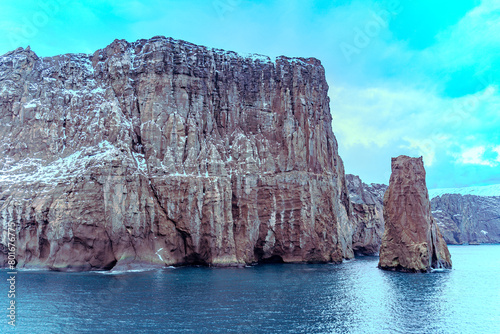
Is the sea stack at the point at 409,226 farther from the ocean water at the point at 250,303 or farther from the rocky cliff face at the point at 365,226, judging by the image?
the rocky cliff face at the point at 365,226

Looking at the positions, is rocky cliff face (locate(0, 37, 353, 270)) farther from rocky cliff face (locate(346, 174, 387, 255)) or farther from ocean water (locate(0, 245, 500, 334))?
rocky cliff face (locate(346, 174, 387, 255))

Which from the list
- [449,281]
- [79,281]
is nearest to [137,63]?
[79,281]

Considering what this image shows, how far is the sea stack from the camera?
238ft

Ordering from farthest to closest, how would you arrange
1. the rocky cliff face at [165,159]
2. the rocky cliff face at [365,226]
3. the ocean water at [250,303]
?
1. the rocky cliff face at [365,226]
2. the rocky cliff face at [165,159]
3. the ocean water at [250,303]

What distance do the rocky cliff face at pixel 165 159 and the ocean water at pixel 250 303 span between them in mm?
11278

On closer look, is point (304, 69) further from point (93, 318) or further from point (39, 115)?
point (93, 318)

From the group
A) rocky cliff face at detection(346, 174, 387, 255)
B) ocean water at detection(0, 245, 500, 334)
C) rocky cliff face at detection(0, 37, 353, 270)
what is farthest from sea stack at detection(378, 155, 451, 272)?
rocky cliff face at detection(346, 174, 387, 255)

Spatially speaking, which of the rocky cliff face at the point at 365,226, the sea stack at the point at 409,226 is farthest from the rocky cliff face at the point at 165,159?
the rocky cliff face at the point at 365,226

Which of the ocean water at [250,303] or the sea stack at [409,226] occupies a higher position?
the sea stack at [409,226]

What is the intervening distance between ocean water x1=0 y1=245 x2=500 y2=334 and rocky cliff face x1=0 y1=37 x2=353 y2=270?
1128cm

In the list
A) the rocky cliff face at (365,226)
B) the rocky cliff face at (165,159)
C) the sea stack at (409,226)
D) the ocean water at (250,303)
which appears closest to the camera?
the ocean water at (250,303)

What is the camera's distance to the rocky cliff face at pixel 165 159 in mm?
75438

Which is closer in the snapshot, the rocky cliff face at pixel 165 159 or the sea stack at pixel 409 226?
the sea stack at pixel 409 226

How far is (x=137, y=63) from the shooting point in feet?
315
